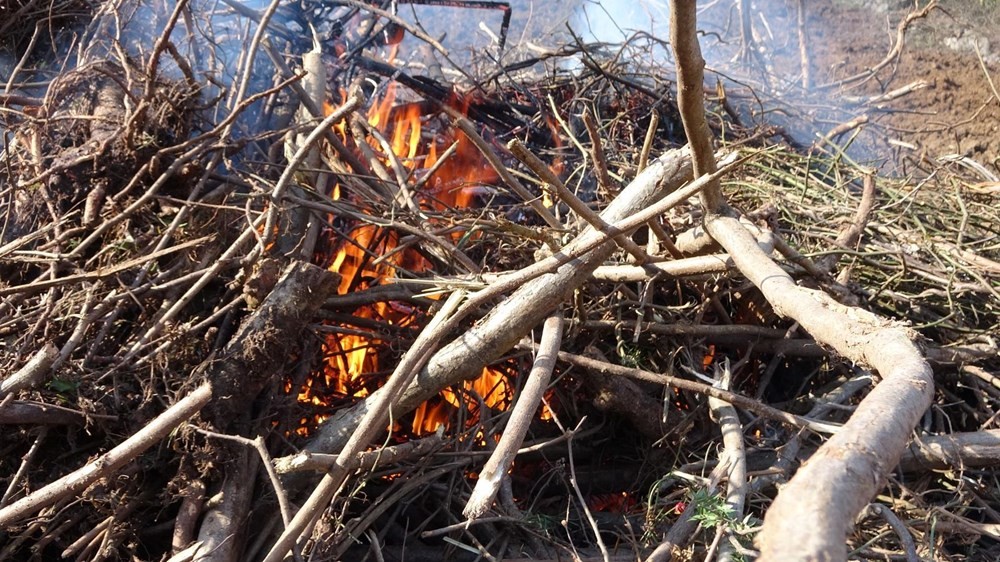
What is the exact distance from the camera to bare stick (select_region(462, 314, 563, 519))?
1.61 m

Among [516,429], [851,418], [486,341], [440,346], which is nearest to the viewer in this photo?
[851,418]

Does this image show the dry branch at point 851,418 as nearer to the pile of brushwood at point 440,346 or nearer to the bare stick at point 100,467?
the pile of brushwood at point 440,346

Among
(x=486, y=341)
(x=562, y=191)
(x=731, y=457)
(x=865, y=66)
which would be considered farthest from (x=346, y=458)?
(x=865, y=66)

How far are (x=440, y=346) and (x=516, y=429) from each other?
58 cm

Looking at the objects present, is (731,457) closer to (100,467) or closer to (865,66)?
(100,467)

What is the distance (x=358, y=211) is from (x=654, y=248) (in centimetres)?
107

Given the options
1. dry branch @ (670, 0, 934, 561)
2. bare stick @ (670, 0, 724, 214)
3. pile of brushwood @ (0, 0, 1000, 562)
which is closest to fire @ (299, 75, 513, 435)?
pile of brushwood @ (0, 0, 1000, 562)

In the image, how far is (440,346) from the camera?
7.55ft

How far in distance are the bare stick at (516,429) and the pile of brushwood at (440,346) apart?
0.01 m

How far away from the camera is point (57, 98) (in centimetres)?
286

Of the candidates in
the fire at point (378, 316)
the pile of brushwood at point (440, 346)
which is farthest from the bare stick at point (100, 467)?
the fire at point (378, 316)

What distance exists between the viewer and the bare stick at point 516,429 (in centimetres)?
161

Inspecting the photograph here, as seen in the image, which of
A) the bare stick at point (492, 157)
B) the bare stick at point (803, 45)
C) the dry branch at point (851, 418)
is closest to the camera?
the dry branch at point (851, 418)

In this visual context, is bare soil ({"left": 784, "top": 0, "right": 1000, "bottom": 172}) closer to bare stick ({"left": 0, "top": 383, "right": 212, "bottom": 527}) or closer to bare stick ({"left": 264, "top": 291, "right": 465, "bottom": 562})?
bare stick ({"left": 264, "top": 291, "right": 465, "bottom": 562})
